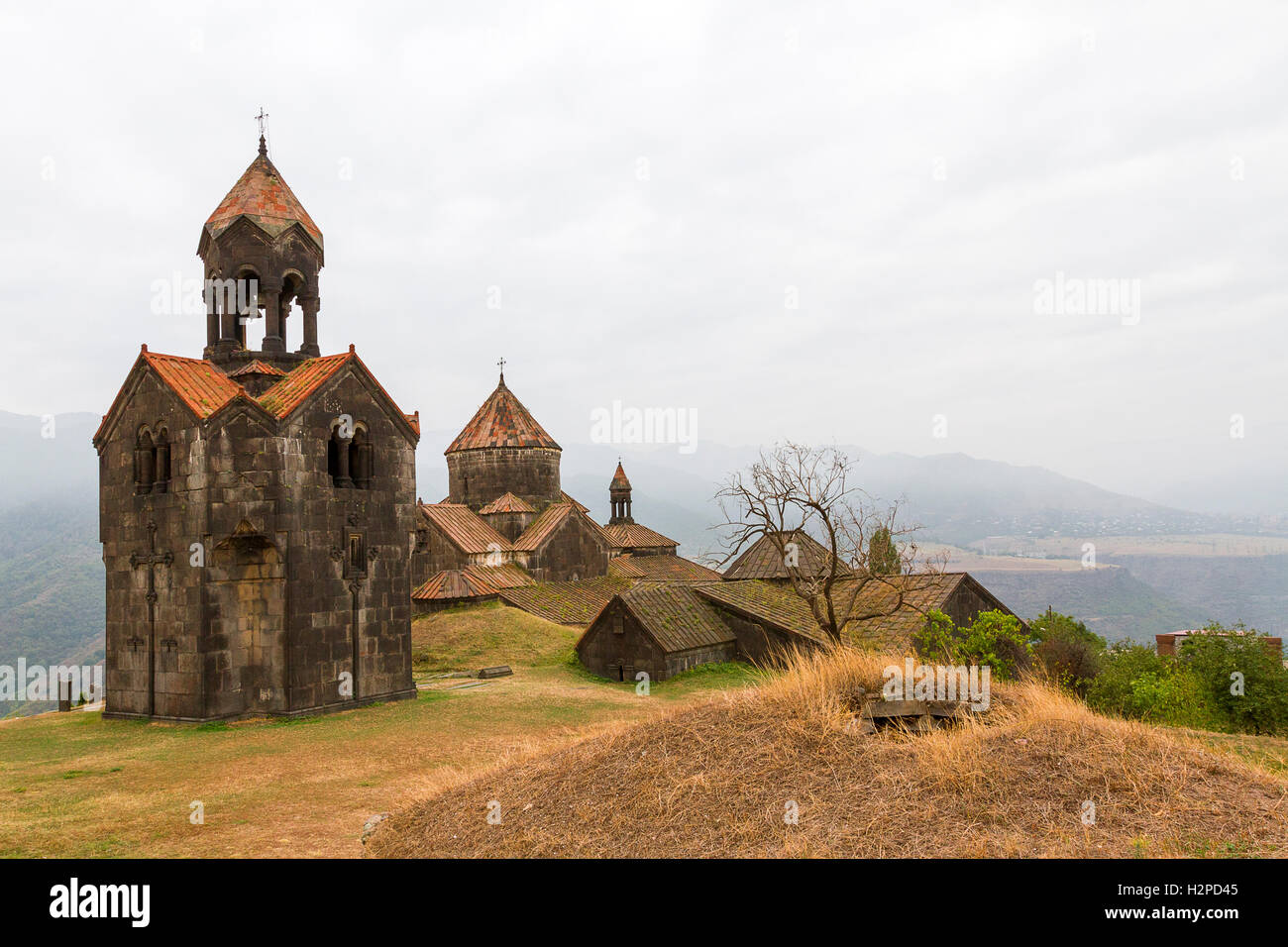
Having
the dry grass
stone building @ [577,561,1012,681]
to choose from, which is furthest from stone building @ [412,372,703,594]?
the dry grass

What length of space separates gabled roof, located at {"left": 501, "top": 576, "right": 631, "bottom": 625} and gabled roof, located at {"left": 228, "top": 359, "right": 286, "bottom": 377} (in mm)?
15171

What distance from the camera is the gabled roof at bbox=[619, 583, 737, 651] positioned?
2430 centimetres

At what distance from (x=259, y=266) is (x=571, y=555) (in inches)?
867

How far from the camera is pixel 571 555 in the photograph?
39.8 metres

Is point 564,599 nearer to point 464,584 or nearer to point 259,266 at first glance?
point 464,584

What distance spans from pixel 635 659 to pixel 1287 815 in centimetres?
1868

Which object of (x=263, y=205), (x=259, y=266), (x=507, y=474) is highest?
(x=263, y=205)

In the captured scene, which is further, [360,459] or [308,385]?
[360,459]

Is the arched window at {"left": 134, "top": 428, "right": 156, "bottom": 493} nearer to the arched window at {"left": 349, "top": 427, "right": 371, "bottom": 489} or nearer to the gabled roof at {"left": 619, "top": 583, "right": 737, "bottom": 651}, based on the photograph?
the arched window at {"left": 349, "top": 427, "right": 371, "bottom": 489}

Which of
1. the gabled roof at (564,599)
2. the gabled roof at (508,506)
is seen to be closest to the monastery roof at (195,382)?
the gabled roof at (564,599)

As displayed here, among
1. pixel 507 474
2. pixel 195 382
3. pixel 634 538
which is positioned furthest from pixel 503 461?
pixel 195 382

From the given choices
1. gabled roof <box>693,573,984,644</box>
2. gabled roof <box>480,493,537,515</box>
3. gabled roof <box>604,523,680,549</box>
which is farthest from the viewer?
gabled roof <box>604,523,680,549</box>

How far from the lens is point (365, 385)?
793 inches

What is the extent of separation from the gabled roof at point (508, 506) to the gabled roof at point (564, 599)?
432 centimetres
